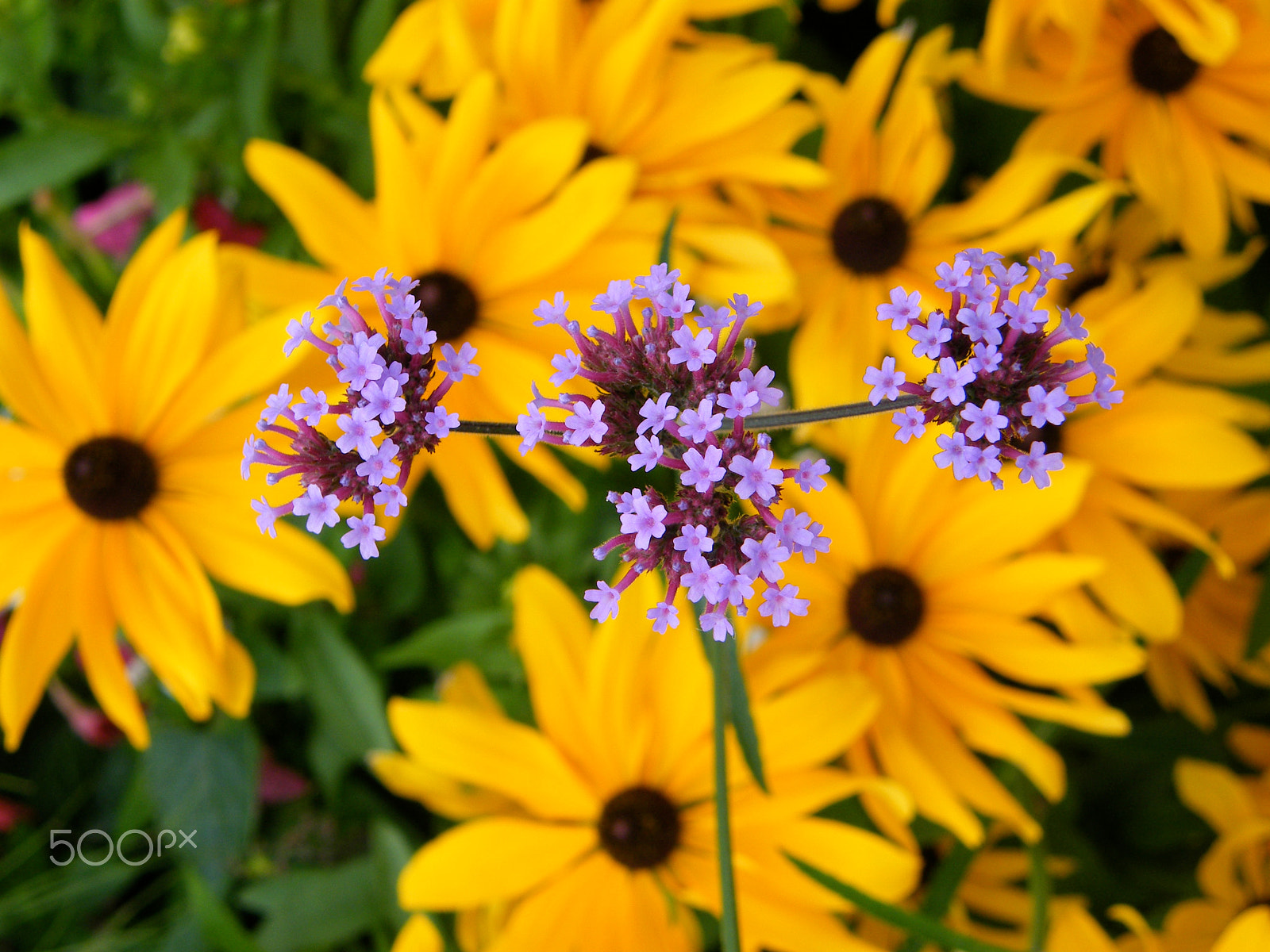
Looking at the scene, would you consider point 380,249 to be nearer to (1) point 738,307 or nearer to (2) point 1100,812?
(1) point 738,307

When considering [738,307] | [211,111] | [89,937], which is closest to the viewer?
[738,307]

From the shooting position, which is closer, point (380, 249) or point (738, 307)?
point (738, 307)

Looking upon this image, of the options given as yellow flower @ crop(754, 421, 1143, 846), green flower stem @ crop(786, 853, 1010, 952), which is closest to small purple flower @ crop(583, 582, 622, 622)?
green flower stem @ crop(786, 853, 1010, 952)

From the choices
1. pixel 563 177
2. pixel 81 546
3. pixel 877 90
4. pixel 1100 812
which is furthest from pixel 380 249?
pixel 1100 812

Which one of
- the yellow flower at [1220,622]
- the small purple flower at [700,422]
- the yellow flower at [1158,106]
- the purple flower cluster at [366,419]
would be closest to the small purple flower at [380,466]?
the purple flower cluster at [366,419]

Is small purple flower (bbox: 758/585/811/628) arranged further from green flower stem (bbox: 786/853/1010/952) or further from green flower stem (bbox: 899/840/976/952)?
green flower stem (bbox: 899/840/976/952)

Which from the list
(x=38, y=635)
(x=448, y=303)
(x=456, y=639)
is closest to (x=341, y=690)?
(x=456, y=639)
